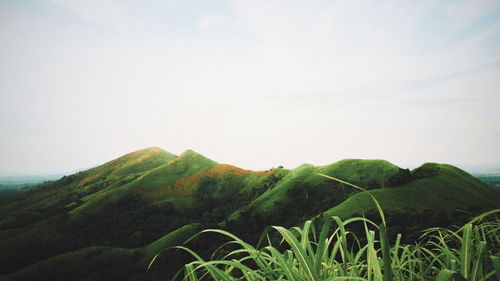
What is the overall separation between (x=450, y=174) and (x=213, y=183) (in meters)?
84.7

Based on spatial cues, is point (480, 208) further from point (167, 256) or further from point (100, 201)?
point (100, 201)

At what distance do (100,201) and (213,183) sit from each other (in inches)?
A: 1844

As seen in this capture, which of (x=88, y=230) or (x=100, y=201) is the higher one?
(x=100, y=201)

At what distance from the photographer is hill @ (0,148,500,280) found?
5247 centimetres

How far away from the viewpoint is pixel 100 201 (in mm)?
92000

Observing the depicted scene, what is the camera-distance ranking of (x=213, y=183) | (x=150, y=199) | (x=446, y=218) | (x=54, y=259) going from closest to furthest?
(x=446, y=218), (x=54, y=259), (x=150, y=199), (x=213, y=183)

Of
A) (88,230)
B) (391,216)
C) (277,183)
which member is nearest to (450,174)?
(391,216)

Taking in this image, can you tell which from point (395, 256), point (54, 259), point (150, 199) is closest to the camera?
point (395, 256)

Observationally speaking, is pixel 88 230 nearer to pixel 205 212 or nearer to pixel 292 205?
pixel 205 212

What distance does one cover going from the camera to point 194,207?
92.1 m

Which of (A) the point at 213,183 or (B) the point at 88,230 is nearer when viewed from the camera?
(B) the point at 88,230

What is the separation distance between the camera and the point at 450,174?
60.0 meters

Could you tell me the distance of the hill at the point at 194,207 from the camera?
2066 inches

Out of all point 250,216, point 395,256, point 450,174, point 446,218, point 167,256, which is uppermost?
point 395,256
